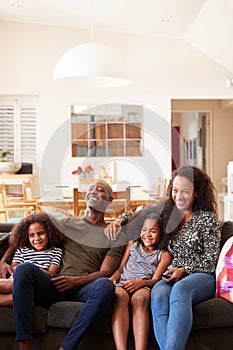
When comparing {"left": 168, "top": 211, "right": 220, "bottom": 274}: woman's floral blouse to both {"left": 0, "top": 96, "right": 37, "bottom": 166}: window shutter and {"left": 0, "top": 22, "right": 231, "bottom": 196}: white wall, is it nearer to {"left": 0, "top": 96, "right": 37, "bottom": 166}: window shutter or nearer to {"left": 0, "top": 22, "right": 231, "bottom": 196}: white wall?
{"left": 0, "top": 22, "right": 231, "bottom": 196}: white wall

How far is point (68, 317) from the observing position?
2.81 metres

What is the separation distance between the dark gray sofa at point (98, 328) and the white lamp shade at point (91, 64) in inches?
90.9

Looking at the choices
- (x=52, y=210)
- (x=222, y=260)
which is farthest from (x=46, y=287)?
(x=52, y=210)

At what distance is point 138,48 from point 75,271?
221 inches

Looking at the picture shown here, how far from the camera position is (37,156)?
823cm

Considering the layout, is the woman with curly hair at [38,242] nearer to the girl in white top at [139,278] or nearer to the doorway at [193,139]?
the girl in white top at [139,278]

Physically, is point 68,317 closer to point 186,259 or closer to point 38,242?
point 38,242

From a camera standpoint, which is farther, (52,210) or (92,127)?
(92,127)

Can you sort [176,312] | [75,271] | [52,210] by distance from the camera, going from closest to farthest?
[176,312]
[75,271]
[52,210]

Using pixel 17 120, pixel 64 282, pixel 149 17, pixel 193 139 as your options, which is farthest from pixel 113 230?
pixel 193 139

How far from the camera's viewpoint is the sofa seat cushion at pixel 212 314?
2770 millimetres

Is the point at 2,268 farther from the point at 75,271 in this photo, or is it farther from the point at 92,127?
the point at 92,127

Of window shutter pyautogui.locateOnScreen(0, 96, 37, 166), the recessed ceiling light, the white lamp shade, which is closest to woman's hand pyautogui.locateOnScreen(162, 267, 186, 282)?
the white lamp shade

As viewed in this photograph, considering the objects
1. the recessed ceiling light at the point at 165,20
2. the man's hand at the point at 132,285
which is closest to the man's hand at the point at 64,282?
the man's hand at the point at 132,285
